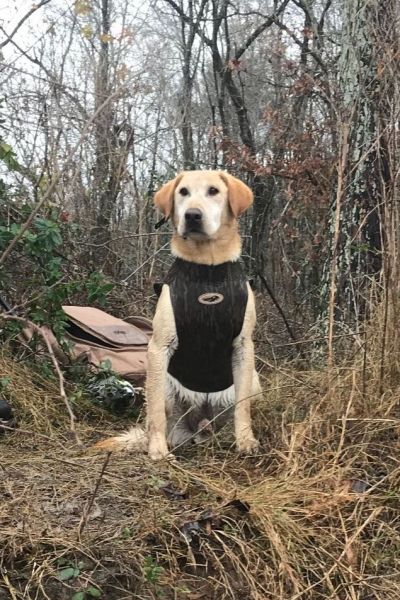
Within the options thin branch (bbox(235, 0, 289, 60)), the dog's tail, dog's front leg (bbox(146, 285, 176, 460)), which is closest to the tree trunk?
dog's front leg (bbox(146, 285, 176, 460))

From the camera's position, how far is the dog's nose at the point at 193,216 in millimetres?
3510

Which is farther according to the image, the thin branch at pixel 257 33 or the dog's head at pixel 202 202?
the thin branch at pixel 257 33

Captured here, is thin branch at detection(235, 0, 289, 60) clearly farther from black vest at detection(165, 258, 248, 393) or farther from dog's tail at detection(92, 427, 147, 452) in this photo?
dog's tail at detection(92, 427, 147, 452)

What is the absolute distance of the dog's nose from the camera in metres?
3.51

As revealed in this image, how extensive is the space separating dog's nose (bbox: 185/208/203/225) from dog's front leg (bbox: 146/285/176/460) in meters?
0.37

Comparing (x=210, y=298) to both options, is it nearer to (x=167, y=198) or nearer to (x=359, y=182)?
(x=167, y=198)

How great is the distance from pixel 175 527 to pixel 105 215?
228 inches

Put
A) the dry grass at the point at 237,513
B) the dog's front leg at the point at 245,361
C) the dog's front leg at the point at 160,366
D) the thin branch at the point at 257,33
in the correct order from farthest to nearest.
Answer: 1. the thin branch at the point at 257,33
2. the dog's front leg at the point at 245,361
3. the dog's front leg at the point at 160,366
4. the dry grass at the point at 237,513

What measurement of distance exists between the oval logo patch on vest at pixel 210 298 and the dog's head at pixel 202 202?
307 mm

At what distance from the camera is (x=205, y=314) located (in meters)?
3.48

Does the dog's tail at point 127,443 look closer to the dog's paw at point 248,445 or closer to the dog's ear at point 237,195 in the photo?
the dog's paw at point 248,445

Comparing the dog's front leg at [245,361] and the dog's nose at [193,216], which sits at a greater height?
the dog's nose at [193,216]

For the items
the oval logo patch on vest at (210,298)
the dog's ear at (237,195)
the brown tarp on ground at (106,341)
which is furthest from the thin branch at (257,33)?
the oval logo patch on vest at (210,298)

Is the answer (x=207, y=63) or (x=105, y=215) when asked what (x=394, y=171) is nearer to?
(x=105, y=215)
